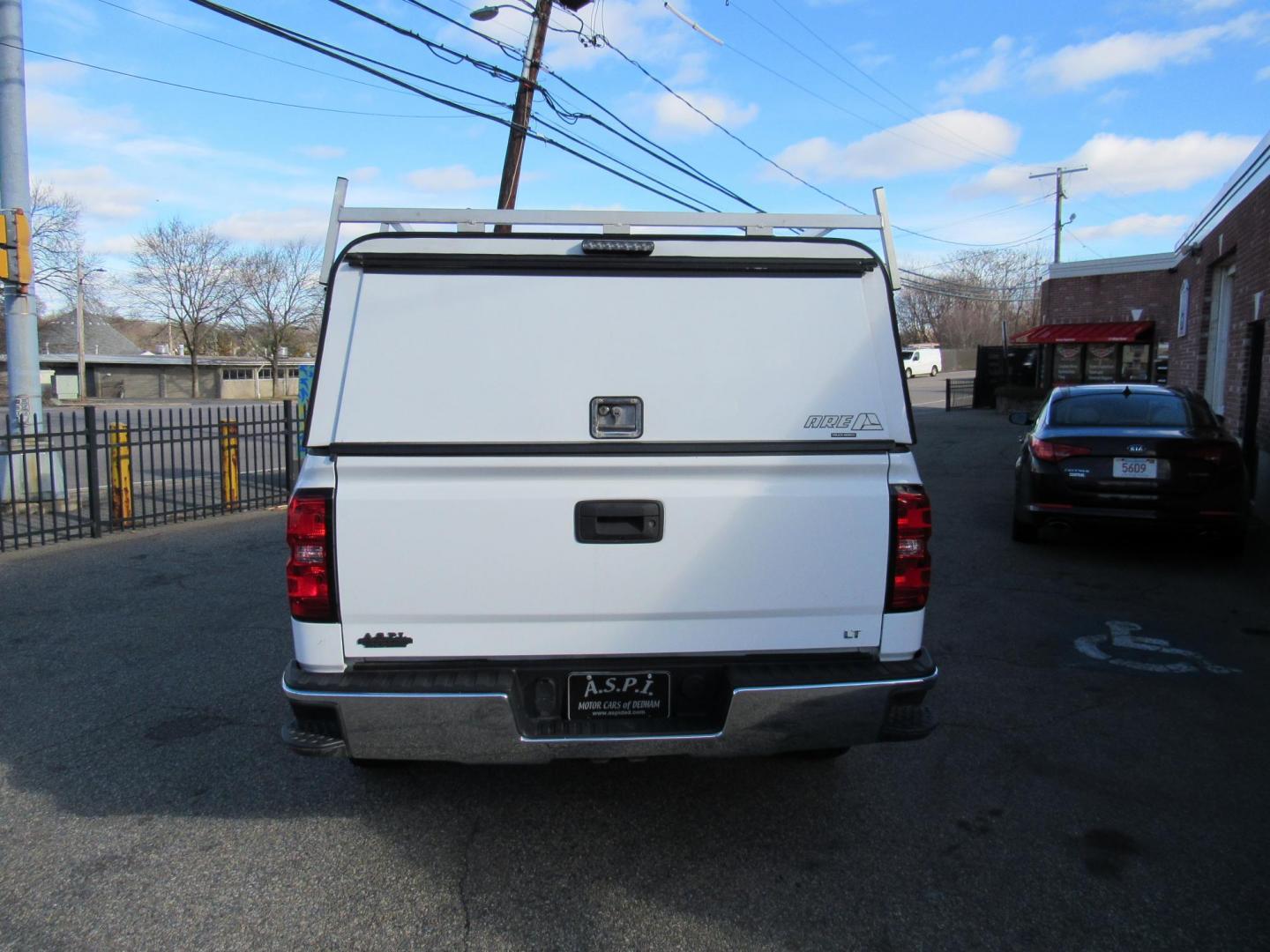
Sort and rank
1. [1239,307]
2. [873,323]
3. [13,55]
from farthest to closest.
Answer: [1239,307] → [13,55] → [873,323]

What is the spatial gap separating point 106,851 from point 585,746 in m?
1.91

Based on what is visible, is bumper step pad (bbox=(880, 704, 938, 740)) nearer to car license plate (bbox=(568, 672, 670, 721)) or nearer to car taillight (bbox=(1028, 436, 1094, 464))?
car license plate (bbox=(568, 672, 670, 721))

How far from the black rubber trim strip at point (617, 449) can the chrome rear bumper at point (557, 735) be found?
30.1 inches

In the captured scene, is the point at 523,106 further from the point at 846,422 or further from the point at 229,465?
the point at 846,422

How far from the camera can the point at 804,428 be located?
3.14 meters

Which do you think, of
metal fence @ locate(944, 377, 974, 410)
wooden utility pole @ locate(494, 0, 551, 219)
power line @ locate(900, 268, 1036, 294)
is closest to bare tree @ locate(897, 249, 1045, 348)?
power line @ locate(900, 268, 1036, 294)

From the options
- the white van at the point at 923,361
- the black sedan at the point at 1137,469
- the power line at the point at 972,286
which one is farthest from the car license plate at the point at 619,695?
the power line at the point at 972,286

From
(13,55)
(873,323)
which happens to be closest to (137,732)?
(873,323)

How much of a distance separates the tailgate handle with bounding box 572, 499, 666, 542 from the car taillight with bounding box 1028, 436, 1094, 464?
6359 millimetres

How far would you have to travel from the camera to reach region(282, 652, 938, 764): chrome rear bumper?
2982 mm

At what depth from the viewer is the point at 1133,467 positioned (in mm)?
7996

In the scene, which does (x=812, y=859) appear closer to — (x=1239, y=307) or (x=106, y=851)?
(x=106, y=851)

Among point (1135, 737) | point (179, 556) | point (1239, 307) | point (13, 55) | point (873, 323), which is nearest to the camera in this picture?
point (873, 323)

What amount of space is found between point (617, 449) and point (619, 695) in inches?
33.7
